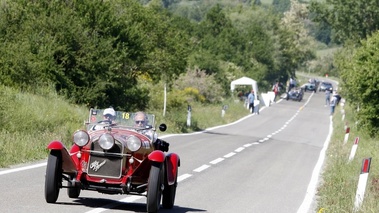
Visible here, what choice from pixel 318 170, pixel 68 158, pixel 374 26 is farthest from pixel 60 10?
pixel 374 26

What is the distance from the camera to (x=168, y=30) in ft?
135

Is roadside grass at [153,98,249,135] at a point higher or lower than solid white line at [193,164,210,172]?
lower

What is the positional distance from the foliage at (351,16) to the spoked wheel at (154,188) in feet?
188

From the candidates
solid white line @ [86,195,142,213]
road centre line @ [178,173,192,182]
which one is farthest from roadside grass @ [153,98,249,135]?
solid white line @ [86,195,142,213]

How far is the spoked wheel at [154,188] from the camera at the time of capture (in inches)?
408

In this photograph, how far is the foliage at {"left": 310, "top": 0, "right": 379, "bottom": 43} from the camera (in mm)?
66562

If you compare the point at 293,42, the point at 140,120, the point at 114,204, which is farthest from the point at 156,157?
the point at 293,42

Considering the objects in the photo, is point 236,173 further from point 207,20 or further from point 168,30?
point 207,20

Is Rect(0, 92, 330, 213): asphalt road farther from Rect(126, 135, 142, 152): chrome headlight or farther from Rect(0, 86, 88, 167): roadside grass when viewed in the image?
Rect(126, 135, 142, 152): chrome headlight

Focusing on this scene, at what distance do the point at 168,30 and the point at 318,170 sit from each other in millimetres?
21238

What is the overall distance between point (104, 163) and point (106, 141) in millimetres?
299

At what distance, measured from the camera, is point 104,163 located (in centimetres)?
1054

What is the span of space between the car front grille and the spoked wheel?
437 mm

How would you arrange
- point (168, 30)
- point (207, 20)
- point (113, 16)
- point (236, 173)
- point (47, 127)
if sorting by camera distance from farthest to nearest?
point (207, 20), point (168, 30), point (113, 16), point (47, 127), point (236, 173)
